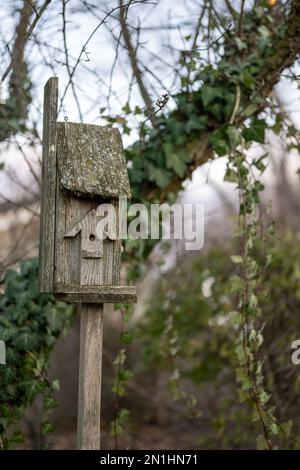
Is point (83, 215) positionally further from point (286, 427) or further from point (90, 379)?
point (286, 427)

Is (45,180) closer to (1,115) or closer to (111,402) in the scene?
(1,115)

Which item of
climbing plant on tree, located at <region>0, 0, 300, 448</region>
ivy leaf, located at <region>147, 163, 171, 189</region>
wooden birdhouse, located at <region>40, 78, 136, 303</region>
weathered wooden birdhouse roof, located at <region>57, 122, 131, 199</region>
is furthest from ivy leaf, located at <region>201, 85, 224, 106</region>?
wooden birdhouse, located at <region>40, 78, 136, 303</region>

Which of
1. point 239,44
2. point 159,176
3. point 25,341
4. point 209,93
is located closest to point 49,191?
point 25,341

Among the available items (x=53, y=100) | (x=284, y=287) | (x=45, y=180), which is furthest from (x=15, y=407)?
(x=284, y=287)

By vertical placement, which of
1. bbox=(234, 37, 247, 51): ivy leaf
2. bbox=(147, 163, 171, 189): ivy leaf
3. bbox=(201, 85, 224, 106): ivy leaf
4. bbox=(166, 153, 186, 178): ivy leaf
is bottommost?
bbox=(147, 163, 171, 189): ivy leaf

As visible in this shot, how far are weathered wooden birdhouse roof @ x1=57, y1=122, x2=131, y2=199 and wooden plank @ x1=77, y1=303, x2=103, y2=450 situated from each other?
473 millimetres

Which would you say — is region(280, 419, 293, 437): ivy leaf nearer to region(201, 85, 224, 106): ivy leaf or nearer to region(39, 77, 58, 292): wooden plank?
region(39, 77, 58, 292): wooden plank

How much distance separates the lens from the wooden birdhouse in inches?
87.2

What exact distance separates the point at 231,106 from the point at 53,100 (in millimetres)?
1328

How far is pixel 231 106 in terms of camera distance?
3289 mm

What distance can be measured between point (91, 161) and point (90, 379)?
863 mm

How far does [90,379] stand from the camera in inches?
87.6

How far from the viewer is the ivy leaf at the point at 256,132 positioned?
10.5 feet

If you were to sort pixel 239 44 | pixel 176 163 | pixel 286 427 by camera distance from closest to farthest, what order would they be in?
pixel 286 427 → pixel 239 44 → pixel 176 163
